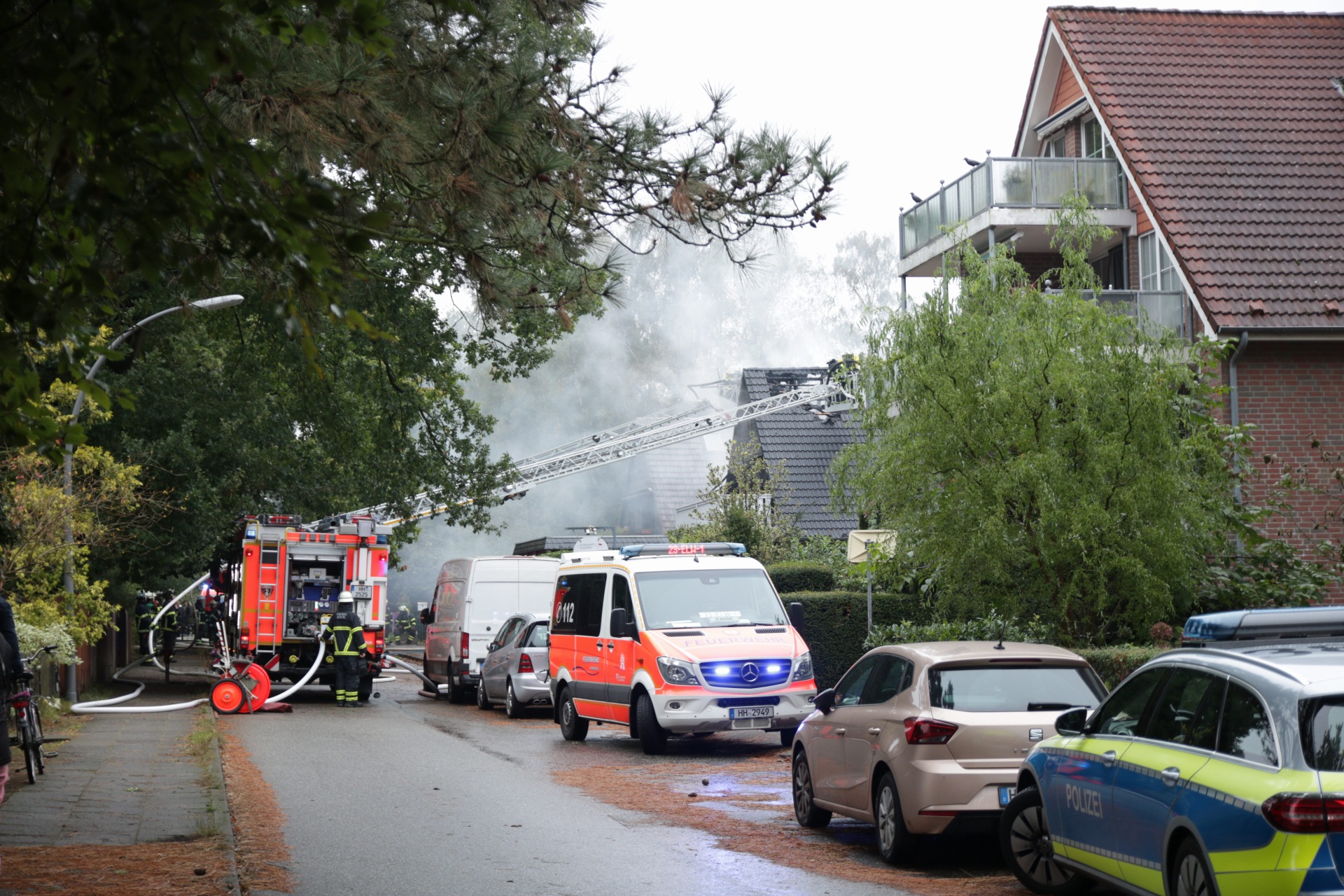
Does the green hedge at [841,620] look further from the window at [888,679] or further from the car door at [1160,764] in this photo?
the car door at [1160,764]

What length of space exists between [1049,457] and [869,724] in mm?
5059

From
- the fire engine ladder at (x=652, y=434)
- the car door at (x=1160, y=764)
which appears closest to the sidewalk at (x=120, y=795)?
the car door at (x=1160, y=764)

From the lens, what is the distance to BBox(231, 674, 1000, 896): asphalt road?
27.7 ft

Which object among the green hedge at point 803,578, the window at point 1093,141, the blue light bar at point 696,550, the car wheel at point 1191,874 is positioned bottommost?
the car wheel at point 1191,874

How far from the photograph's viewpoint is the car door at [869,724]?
9391mm

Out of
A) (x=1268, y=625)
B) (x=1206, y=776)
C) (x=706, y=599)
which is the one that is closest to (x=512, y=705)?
(x=706, y=599)

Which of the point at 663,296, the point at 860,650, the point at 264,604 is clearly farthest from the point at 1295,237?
the point at 663,296

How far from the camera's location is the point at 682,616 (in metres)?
16.7

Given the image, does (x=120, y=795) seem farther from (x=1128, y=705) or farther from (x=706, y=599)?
(x=1128, y=705)

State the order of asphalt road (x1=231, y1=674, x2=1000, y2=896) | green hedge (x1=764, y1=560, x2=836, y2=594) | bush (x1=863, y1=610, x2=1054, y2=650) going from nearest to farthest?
asphalt road (x1=231, y1=674, x2=1000, y2=896), bush (x1=863, y1=610, x2=1054, y2=650), green hedge (x1=764, y1=560, x2=836, y2=594)

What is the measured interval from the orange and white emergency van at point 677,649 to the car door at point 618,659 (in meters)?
0.02

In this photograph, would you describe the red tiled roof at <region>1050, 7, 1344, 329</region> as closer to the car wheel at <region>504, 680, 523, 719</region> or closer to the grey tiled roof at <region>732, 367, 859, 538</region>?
the car wheel at <region>504, 680, 523, 719</region>

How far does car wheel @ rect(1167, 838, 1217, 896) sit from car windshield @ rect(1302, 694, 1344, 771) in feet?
2.17

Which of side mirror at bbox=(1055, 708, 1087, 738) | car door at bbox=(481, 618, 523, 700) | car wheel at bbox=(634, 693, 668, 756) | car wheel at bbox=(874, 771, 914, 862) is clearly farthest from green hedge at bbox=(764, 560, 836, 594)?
side mirror at bbox=(1055, 708, 1087, 738)
